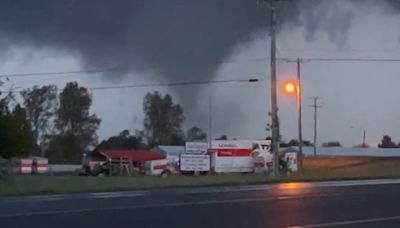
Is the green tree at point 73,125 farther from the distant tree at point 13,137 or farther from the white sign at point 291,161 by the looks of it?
the white sign at point 291,161

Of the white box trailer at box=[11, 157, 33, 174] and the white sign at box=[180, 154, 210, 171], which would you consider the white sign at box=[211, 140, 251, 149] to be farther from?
the white box trailer at box=[11, 157, 33, 174]

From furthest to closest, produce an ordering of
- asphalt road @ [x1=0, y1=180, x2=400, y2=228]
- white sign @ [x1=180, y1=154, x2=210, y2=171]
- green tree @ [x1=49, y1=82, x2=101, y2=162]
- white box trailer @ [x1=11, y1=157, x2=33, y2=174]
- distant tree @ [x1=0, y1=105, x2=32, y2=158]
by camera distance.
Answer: green tree @ [x1=49, y1=82, x2=101, y2=162], distant tree @ [x1=0, y1=105, x2=32, y2=158], white box trailer @ [x1=11, y1=157, x2=33, y2=174], white sign @ [x1=180, y1=154, x2=210, y2=171], asphalt road @ [x1=0, y1=180, x2=400, y2=228]

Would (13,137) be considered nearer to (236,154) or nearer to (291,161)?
(236,154)

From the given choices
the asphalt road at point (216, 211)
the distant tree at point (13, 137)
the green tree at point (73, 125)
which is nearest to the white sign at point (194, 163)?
the distant tree at point (13, 137)

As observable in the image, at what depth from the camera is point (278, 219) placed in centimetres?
2136

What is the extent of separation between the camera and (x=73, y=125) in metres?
134

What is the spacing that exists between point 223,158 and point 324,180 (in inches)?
1144

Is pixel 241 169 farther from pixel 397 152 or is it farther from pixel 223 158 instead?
pixel 397 152

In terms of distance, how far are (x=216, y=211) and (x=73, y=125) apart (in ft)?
365

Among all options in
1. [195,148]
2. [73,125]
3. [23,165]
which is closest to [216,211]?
[195,148]

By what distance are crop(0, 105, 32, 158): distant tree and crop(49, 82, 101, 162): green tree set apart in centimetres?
2745

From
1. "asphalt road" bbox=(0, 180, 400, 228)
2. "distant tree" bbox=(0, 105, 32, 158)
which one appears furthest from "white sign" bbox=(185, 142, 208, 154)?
"asphalt road" bbox=(0, 180, 400, 228)

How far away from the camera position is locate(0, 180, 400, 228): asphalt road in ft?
67.6

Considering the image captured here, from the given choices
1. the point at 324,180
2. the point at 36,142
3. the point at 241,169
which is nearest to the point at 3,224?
the point at 324,180
